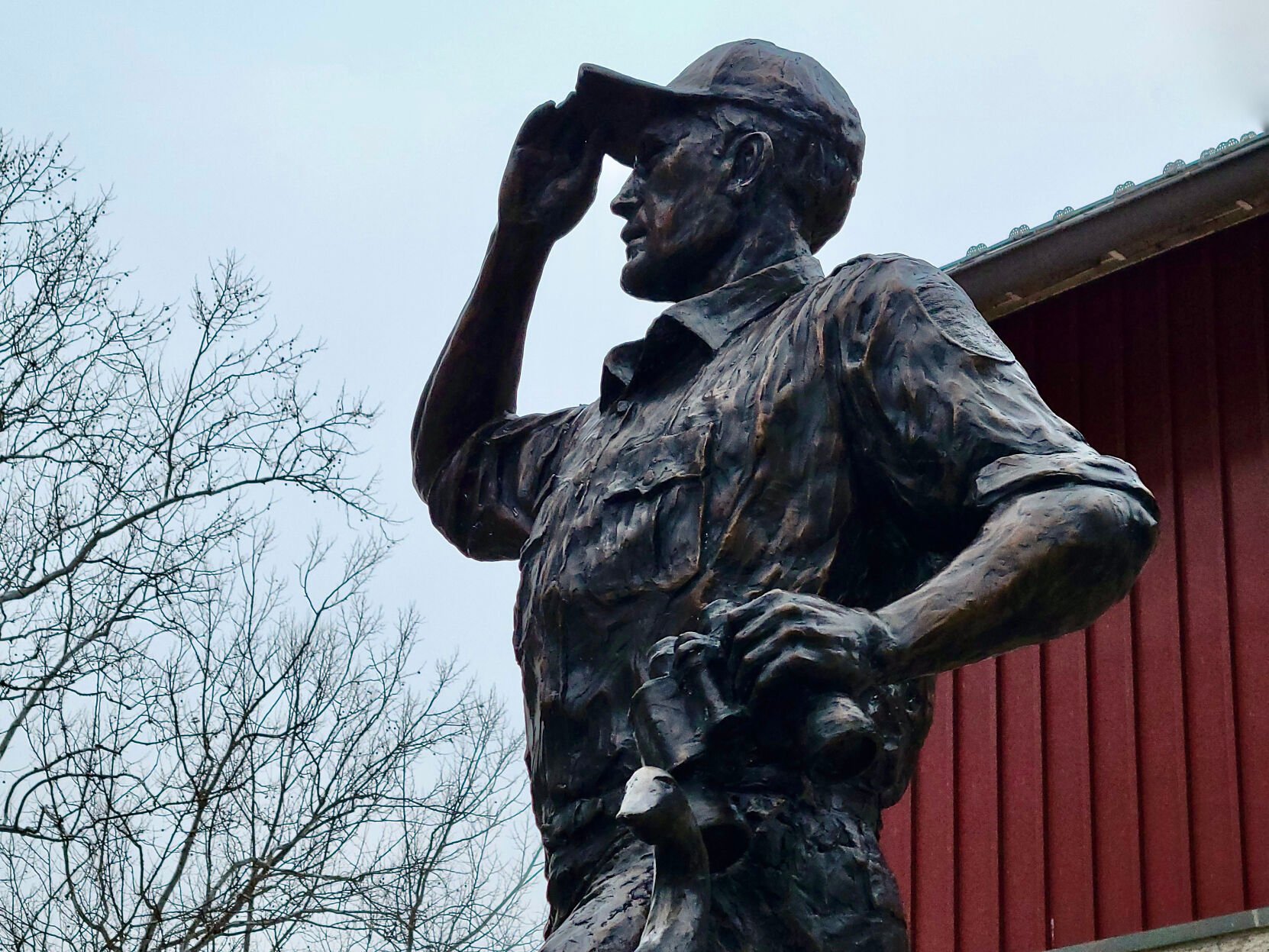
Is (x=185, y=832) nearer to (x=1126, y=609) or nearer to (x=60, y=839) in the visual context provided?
(x=60, y=839)

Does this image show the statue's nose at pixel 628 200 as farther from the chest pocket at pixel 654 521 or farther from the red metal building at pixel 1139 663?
the red metal building at pixel 1139 663

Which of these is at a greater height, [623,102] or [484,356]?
[623,102]

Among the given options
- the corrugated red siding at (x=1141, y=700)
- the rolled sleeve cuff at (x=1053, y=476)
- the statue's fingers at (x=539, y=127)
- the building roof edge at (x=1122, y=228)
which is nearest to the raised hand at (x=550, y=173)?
the statue's fingers at (x=539, y=127)

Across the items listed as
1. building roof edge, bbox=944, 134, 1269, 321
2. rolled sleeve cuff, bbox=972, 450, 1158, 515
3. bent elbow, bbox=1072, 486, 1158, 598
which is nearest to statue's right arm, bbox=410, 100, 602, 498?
rolled sleeve cuff, bbox=972, 450, 1158, 515

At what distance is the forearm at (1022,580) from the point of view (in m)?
2.32

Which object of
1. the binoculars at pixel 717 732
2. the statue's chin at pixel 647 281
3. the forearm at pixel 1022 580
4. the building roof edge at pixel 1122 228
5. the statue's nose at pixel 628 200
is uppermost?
the building roof edge at pixel 1122 228

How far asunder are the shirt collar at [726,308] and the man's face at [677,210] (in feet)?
0.25

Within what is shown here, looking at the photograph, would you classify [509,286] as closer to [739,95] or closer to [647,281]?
[647,281]

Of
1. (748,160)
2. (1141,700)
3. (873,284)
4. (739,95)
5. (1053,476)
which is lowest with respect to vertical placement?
(1053,476)

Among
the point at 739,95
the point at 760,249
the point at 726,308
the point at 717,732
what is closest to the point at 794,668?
the point at 717,732

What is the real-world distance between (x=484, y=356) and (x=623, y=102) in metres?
0.51

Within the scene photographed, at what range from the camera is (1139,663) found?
26.7ft

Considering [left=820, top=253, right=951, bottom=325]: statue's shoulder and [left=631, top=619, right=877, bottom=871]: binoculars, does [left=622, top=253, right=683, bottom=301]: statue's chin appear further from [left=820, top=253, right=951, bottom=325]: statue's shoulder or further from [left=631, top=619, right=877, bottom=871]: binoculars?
[left=631, top=619, right=877, bottom=871]: binoculars

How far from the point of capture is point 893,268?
274 cm
